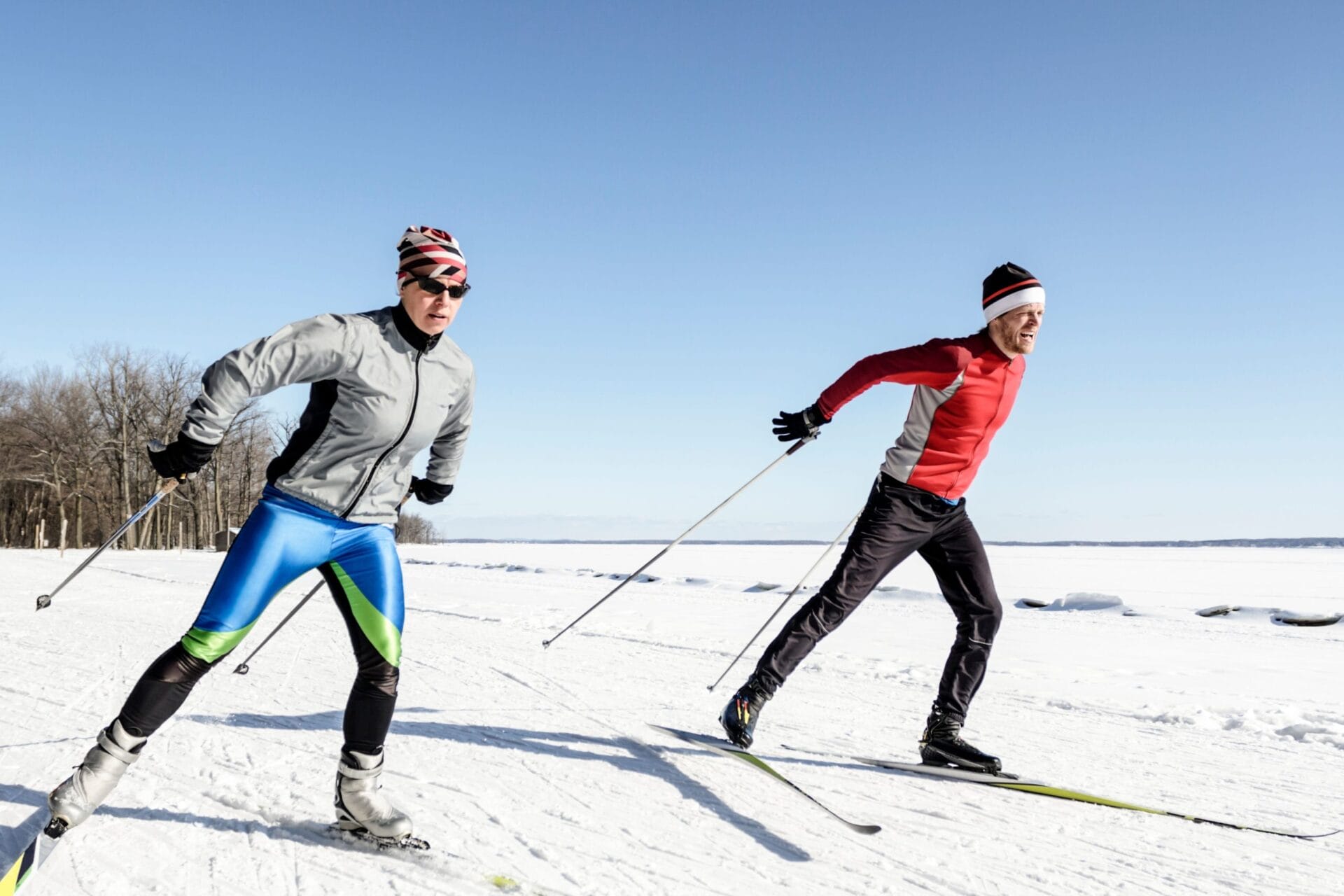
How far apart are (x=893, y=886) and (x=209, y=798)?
2363 millimetres

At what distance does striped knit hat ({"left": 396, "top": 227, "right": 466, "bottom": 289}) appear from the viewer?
107 inches

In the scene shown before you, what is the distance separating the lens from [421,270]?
8.87 ft

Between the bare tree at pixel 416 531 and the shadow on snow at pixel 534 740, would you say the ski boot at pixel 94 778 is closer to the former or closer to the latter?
the shadow on snow at pixel 534 740

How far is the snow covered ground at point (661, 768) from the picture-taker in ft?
8.20

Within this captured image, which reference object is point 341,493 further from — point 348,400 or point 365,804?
point 365,804

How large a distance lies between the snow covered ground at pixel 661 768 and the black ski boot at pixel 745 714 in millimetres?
118

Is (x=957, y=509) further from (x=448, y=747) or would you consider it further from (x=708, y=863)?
(x=448, y=747)

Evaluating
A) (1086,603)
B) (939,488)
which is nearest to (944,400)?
(939,488)

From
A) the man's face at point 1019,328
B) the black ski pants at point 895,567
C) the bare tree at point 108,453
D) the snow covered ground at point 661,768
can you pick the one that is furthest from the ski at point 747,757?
the bare tree at point 108,453

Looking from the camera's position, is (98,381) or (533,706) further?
(98,381)

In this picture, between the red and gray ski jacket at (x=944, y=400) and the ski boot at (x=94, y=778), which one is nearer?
the ski boot at (x=94, y=778)

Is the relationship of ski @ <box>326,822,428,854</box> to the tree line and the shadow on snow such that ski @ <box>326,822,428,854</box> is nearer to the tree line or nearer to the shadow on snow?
the shadow on snow

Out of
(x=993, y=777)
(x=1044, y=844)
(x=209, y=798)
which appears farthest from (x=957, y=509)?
(x=209, y=798)

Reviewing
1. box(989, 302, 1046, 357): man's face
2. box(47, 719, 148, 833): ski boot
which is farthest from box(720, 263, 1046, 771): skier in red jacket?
box(47, 719, 148, 833): ski boot
